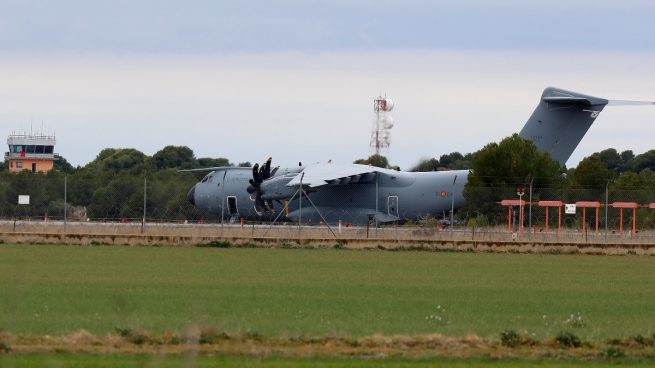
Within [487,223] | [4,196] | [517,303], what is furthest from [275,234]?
[517,303]

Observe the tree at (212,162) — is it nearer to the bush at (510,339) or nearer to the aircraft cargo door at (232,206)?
the aircraft cargo door at (232,206)

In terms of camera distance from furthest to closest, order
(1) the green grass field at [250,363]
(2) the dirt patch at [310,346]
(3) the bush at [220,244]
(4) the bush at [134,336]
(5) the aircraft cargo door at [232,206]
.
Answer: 1. (5) the aircraft cargo door at [232,206]
2. (3) the bush at [220,244]
3. (4) the bush at [134,336]
4. (2) the dirt patch at [310,346]
5. (1) the green grass field at [250,363]

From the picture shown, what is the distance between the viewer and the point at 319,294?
A: 21.2 metres

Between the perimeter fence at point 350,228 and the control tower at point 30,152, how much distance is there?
51.6 metres

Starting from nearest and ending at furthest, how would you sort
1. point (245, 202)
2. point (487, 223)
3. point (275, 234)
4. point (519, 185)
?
point (275, 234)
point (487, 223)
point (519, 185)
point (245, 202)

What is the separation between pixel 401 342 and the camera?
14.5 m

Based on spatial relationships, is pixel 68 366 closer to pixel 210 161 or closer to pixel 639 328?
pixel 639 328

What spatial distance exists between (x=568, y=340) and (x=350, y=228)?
109ft

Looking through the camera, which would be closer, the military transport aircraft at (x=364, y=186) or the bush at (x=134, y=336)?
the bush at (x=134, y=336)

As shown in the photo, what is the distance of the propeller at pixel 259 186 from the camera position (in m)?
55.7

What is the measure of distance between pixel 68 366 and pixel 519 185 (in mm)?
42456

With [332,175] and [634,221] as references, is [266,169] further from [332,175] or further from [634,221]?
[634,221]

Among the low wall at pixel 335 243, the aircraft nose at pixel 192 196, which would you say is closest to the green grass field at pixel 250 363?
the low wall at pixel 335 243

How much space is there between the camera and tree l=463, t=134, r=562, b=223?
175 feet
